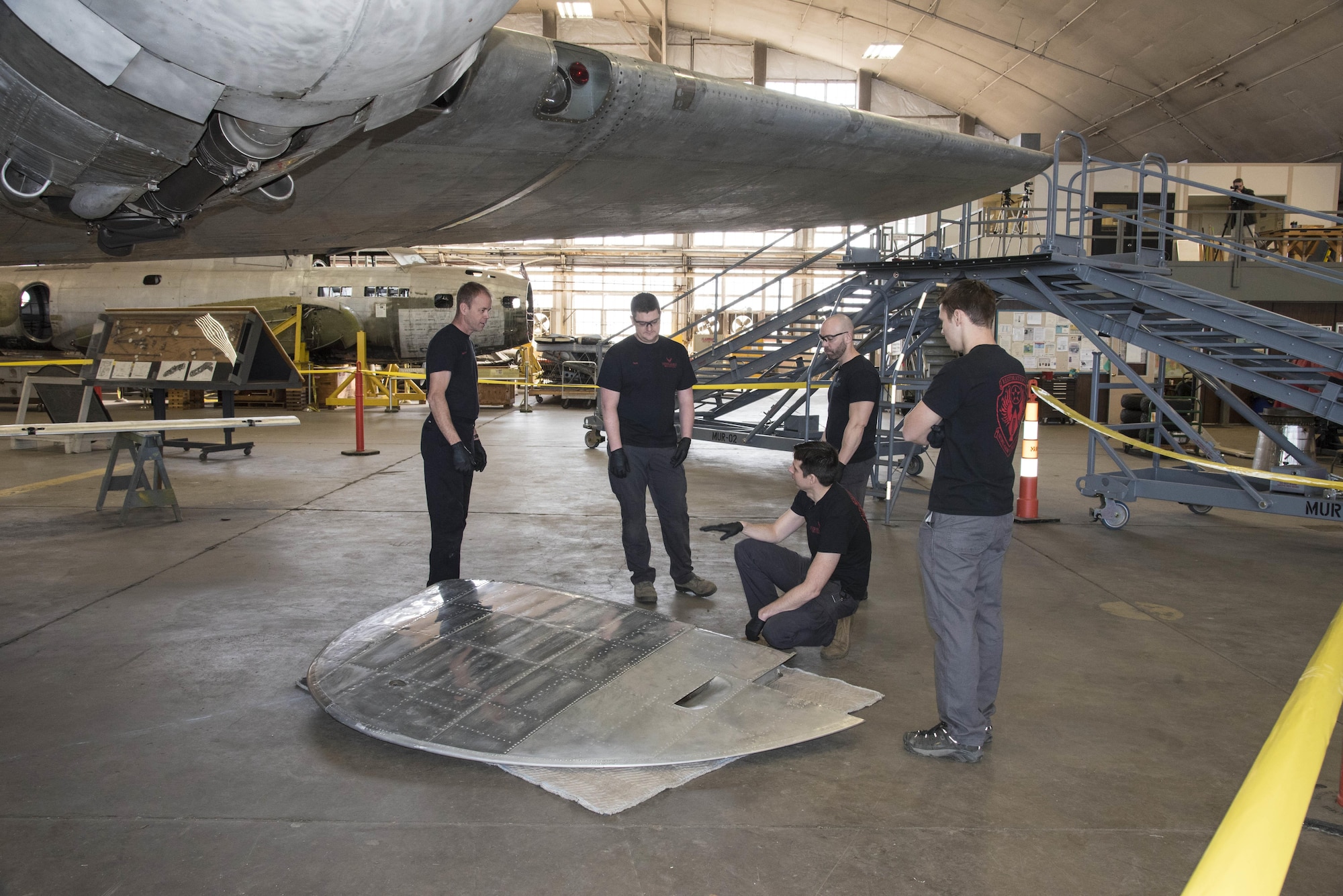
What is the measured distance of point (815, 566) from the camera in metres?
4.36

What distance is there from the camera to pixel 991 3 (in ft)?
70.0

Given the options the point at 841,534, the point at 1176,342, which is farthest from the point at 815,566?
the point at 1176,342

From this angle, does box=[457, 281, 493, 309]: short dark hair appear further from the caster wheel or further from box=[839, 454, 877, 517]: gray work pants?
the caster wheel

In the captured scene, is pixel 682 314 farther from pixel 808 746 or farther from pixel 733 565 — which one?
pixel 808 746

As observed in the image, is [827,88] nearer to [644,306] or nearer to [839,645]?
[644,306]

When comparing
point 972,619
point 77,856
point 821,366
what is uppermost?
point 821,366

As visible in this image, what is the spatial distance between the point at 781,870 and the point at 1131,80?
24.7 meters

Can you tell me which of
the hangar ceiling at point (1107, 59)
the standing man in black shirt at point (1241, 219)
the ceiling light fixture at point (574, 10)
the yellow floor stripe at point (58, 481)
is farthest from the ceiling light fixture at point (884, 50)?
the yellow floor stripe at point (58, 481)

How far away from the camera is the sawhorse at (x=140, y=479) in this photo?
7973 millimetres

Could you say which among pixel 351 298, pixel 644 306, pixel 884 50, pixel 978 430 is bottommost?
pixel 978 430

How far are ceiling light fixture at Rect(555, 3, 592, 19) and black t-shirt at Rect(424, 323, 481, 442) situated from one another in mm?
28310

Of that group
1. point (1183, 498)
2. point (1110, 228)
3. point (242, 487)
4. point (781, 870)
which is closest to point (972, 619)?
point (781, 870)

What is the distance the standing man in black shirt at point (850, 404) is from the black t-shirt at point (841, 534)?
3.53 ft

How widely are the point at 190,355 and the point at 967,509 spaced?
1152cm
